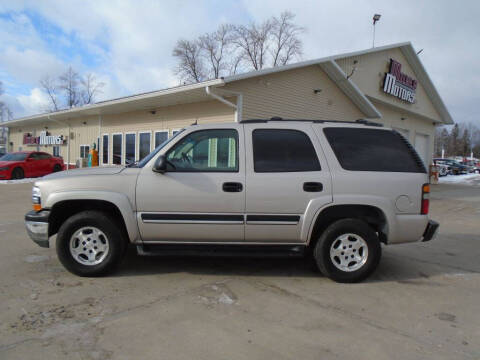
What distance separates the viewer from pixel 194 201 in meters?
3.91

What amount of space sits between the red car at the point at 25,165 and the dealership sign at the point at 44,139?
4393 mm

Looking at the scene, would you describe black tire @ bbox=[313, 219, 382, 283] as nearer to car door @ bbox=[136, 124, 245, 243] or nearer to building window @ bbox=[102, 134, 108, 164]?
car door @ bbox=[136, 124, 245, 243]

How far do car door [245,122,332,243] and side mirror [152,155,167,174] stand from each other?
95 cm

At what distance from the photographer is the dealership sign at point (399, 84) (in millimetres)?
18797

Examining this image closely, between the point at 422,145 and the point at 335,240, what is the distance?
2403cm

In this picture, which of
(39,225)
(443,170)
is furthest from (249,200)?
(443,170)

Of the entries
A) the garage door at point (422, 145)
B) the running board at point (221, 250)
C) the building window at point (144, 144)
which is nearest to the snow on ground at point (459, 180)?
the garage door at point (422, 145)

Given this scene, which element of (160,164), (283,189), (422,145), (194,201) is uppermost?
(422,145)

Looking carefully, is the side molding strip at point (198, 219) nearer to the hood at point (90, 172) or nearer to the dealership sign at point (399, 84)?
the hood at point (90, 172)

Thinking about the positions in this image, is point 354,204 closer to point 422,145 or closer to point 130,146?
point 130,146

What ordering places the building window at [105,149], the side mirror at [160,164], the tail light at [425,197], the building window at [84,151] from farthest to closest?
1. the building window at [84,151]
2. the building window at [105,149]
3. the tail light at [425,197]
4. the side mirror at [160,164]

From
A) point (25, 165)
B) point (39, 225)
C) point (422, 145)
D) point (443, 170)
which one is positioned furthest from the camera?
point (443, 170)

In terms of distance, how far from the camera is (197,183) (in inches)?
154

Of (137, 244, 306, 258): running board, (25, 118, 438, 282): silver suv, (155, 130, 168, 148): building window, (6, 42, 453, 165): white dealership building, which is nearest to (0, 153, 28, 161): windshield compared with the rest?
(6, 42, 453, 165): white dealership building
